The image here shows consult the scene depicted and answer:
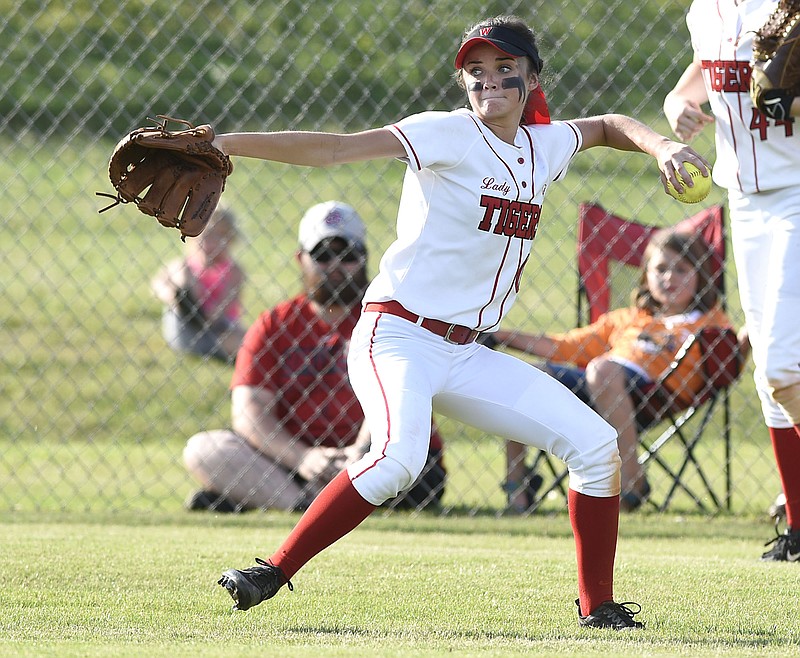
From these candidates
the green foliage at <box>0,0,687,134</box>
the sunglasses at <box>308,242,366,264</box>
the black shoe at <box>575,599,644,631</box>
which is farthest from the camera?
the green foliage at <box>0,0,687,134</box>

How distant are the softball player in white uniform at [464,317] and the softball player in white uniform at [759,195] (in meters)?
0.65

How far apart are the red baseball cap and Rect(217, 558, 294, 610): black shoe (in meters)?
1.48

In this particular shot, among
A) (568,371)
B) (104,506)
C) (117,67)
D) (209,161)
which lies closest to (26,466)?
(104,506)

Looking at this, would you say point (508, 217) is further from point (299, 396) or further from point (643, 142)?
point (299, 396)

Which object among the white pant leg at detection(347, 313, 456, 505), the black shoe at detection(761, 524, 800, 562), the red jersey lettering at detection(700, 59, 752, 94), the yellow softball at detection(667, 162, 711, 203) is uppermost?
the red jersey lettering at detection(700, 59, 752, 94)

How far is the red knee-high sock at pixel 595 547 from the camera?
11.1ft

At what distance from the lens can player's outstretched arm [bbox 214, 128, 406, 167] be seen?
3.17 meters

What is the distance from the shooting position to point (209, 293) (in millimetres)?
8172

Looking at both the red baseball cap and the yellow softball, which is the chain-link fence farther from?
the yellow softball

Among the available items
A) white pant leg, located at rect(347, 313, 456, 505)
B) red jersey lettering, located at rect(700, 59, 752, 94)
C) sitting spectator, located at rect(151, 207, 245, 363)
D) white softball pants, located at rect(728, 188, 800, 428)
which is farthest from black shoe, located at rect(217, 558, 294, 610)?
sitting spectator, located at rect(151, 207, 245, 363)

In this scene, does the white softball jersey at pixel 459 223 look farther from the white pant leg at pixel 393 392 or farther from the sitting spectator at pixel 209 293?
the sitting spectator at pixel 209 293

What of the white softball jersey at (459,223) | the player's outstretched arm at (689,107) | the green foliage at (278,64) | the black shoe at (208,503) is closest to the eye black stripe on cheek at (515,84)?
the white softball jersey at (459,223)

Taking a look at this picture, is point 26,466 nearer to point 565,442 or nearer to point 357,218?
point 357,218

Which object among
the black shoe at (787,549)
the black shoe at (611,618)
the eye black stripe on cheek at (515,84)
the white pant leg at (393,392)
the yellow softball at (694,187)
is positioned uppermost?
the eye black stripe on cheek at (515,84)
